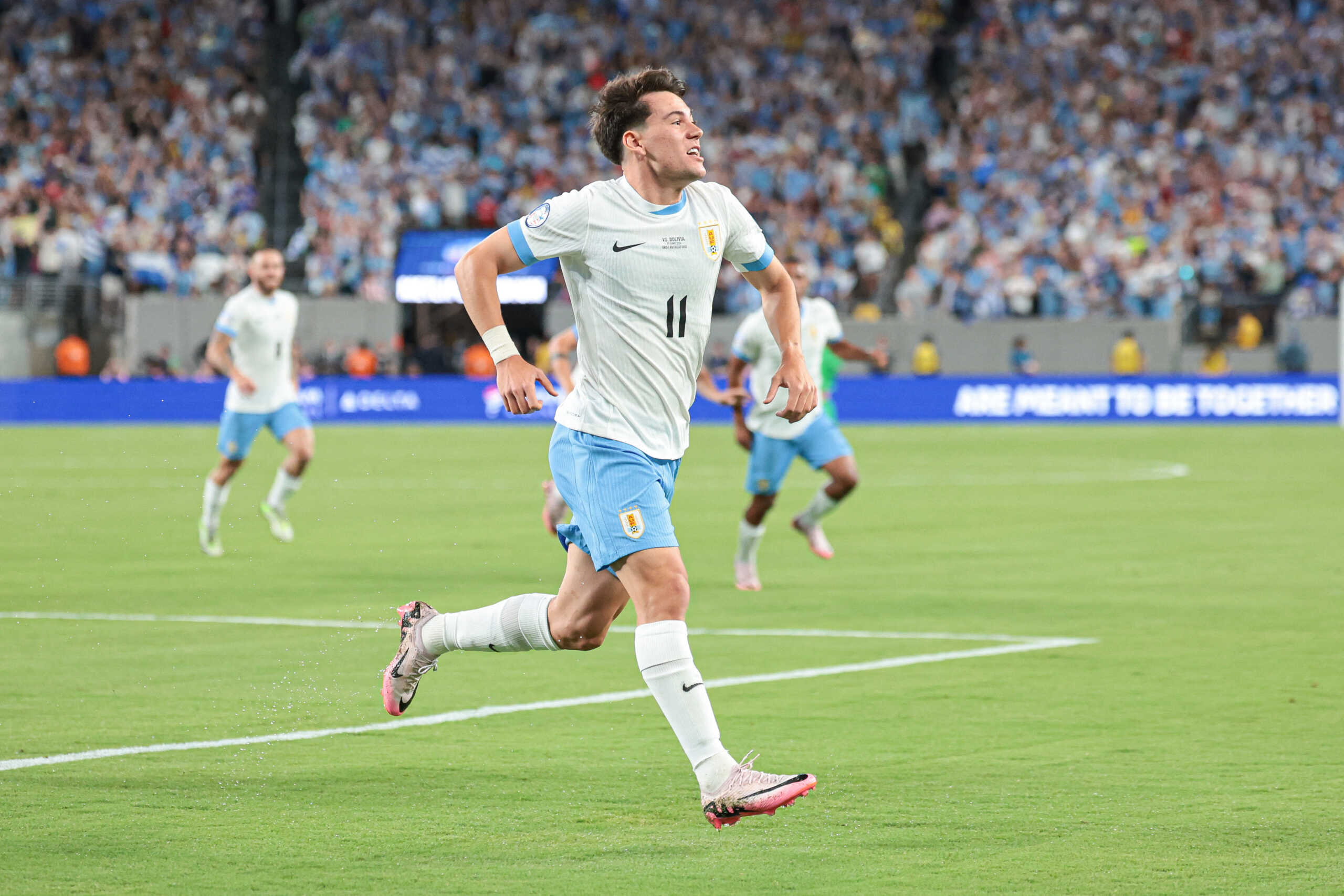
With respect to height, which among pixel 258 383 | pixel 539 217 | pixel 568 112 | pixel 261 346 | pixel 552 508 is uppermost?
pixel 568 112

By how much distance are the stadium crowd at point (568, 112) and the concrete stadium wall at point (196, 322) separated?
2.37ft

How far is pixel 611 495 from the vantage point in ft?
20.1

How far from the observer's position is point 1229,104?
39.0 meters

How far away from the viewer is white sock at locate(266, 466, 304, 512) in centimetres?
1609

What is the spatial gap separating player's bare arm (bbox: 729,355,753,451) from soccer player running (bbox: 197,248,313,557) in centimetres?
407

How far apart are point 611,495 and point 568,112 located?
114 feet

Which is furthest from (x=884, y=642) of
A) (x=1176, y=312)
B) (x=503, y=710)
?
(x=1176, y=312)

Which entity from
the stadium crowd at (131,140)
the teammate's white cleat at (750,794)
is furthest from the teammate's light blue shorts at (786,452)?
the stadium crowd at (131,140)

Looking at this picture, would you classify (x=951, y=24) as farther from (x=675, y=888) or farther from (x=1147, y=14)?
(x=675, y=888)

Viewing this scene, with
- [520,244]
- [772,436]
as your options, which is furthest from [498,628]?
[772,436]

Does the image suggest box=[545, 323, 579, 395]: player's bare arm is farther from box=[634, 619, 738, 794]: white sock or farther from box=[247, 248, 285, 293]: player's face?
box=[634, 619, 738, 794]: white sock

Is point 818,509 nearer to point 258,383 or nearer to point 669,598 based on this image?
point 258,383

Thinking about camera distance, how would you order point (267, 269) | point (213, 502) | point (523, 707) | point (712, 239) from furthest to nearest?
point (213, 502)
point (267, 269)
point (523, 707)
point (712, 239)

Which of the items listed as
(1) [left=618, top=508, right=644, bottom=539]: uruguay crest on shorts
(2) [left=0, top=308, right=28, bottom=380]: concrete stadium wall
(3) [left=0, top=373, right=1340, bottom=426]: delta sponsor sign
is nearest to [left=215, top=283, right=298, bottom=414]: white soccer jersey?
(1) [left=618, top=508, right=644, bottom=539]: uruguay crest on shorts
